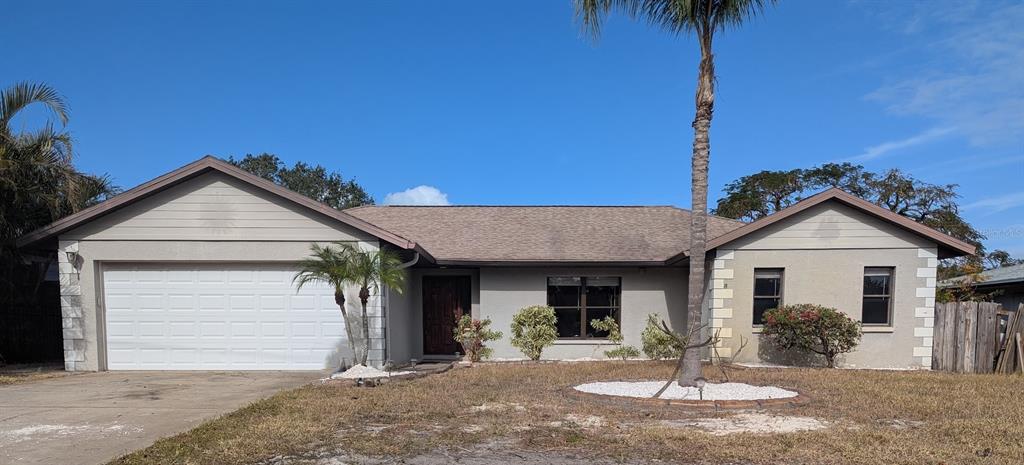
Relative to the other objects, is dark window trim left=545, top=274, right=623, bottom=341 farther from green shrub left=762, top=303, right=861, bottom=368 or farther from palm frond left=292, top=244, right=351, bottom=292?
palm frond left=292, top=244, right=351, bottom=292

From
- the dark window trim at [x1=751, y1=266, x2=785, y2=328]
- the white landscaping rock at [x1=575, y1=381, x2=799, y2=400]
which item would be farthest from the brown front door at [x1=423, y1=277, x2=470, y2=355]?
the dark window trim at [x1=751, y1=266, x2=785, y2=328]

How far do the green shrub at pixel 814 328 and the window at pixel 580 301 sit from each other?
3448 mm

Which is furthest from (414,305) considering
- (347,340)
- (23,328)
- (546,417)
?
(23,328)

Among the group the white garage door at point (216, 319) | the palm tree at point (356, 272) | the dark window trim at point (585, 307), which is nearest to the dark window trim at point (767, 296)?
the dark window trim at point (585, 307)

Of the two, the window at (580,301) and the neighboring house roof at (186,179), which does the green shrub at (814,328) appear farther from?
the neighboring house roof at (186,179)

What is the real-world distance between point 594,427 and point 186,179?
30.2 feet

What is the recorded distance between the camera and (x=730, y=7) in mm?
8328

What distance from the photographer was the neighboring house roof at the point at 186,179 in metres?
10.7

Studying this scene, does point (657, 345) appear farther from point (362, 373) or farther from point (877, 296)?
point (362, 373)

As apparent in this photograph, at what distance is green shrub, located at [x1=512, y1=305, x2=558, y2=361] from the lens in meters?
12.5

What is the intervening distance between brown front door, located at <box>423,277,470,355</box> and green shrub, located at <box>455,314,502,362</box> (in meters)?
0.92

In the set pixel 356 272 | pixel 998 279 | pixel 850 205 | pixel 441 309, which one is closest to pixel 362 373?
pixel 356 272

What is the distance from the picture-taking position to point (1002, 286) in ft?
53.7

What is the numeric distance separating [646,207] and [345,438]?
1276 cm
